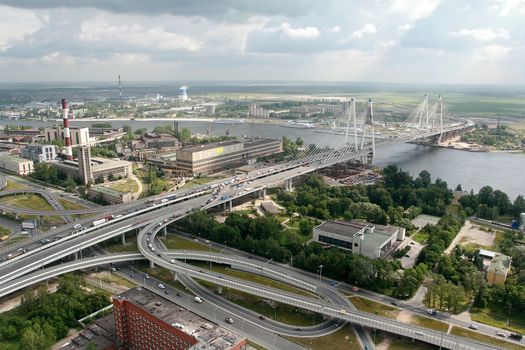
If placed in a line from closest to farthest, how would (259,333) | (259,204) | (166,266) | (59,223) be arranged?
(259,333)
(166,266)
(59,223)
(259,204)

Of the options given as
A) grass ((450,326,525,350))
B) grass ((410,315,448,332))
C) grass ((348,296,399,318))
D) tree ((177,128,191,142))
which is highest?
tree ((177,128,191,142))

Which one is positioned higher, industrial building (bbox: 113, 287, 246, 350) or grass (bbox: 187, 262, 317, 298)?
industrial building (bbox: 113, 287, 246, 350)

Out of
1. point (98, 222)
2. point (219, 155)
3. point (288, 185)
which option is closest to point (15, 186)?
point (98, 222)

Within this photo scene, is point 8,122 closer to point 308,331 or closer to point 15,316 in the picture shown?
point 15,316

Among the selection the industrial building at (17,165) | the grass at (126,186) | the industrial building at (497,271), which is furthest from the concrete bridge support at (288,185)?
the industrial building at (17,165)

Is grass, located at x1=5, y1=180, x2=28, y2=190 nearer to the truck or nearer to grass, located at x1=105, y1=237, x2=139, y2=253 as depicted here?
the truck

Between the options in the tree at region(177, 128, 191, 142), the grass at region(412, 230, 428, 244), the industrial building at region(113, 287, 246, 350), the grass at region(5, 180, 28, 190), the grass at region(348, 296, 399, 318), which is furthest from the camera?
the tree at region(177, 128, 191, 142)

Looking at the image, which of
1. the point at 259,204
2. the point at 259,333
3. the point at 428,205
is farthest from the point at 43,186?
the point at 428,205

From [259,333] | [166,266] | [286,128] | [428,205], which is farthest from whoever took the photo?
[286,128]

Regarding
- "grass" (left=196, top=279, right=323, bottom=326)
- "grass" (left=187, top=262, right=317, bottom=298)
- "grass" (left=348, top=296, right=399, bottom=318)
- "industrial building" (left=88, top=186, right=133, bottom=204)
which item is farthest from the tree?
"grass" (left=348, top=296, right=399, bottom=318)
